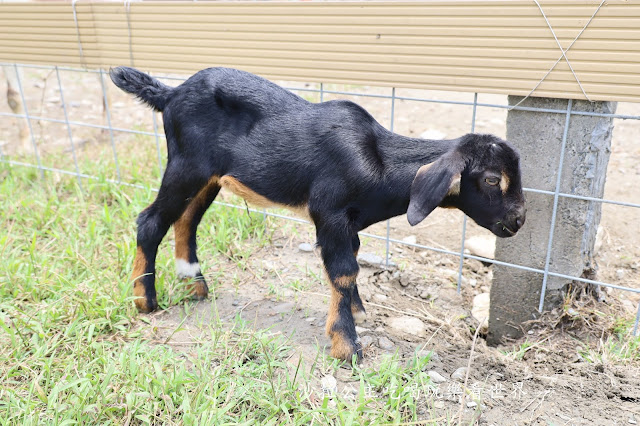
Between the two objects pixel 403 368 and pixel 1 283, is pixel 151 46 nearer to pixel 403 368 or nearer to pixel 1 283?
pixel 1 283

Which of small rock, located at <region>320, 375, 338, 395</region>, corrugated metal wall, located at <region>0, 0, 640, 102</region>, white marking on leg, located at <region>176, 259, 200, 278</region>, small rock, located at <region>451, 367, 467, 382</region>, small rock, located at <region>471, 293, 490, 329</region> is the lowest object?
small rock, located at <region>471, 293, 490, 329</region>

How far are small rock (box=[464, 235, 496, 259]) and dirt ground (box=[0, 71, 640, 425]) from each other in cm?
11

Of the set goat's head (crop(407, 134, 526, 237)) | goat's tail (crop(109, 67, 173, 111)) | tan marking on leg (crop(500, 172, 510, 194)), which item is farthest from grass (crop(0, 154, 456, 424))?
goat's tail (crop(109, 67, 173, 111))

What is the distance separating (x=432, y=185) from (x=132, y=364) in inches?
65.9

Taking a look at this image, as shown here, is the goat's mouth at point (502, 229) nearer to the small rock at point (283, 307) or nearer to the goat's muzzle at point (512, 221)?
the goat's muzzle at point (512, 221)

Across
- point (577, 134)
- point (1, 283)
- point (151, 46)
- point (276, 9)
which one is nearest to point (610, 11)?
point (577, 134)

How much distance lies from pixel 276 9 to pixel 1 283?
256 centimetres

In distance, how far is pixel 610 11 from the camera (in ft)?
9.24

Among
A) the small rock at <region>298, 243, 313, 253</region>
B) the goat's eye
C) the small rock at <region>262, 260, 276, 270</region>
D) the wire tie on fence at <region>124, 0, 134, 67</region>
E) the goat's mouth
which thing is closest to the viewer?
the goat's eye

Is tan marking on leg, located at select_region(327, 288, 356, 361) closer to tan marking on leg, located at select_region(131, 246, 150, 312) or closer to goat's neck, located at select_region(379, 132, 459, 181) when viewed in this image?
goat's neck, located at select_region(379, 132, 459, 181)

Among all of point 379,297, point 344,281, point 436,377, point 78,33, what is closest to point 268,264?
point 379,297

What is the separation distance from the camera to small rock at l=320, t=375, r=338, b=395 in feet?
8.76

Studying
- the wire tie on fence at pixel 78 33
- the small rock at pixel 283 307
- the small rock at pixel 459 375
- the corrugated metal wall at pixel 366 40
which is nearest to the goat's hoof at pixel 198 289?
the small rock at pixel 283 307

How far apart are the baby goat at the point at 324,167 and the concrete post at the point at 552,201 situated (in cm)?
78
